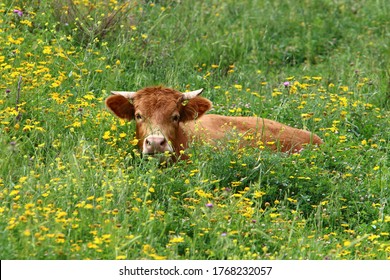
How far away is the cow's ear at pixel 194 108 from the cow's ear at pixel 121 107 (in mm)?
466

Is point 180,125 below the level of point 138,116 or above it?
below

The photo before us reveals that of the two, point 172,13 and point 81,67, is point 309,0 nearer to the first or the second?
point 172,13

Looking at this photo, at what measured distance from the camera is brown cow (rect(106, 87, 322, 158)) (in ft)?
30.9

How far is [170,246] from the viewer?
725 cm

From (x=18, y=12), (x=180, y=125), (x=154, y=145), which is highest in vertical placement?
(x=18, y=12)

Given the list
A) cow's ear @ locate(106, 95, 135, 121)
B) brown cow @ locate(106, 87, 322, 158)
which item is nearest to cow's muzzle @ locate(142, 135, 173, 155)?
brown cow @ locate(106, 87, 322, 158)

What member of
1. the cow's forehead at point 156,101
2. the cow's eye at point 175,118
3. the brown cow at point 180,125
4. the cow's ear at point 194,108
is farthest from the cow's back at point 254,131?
the cow's forehead at point 156,101

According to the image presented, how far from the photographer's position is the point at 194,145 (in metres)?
9.17

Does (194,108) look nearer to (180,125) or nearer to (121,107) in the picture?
(180,125)

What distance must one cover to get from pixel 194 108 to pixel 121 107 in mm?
655

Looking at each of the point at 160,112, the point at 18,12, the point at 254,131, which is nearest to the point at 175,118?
the point at 160,112

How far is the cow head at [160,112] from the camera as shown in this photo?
9391 mm

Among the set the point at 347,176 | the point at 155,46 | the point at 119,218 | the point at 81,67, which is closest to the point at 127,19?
the point at 155,46

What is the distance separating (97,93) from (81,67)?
1.03ft
